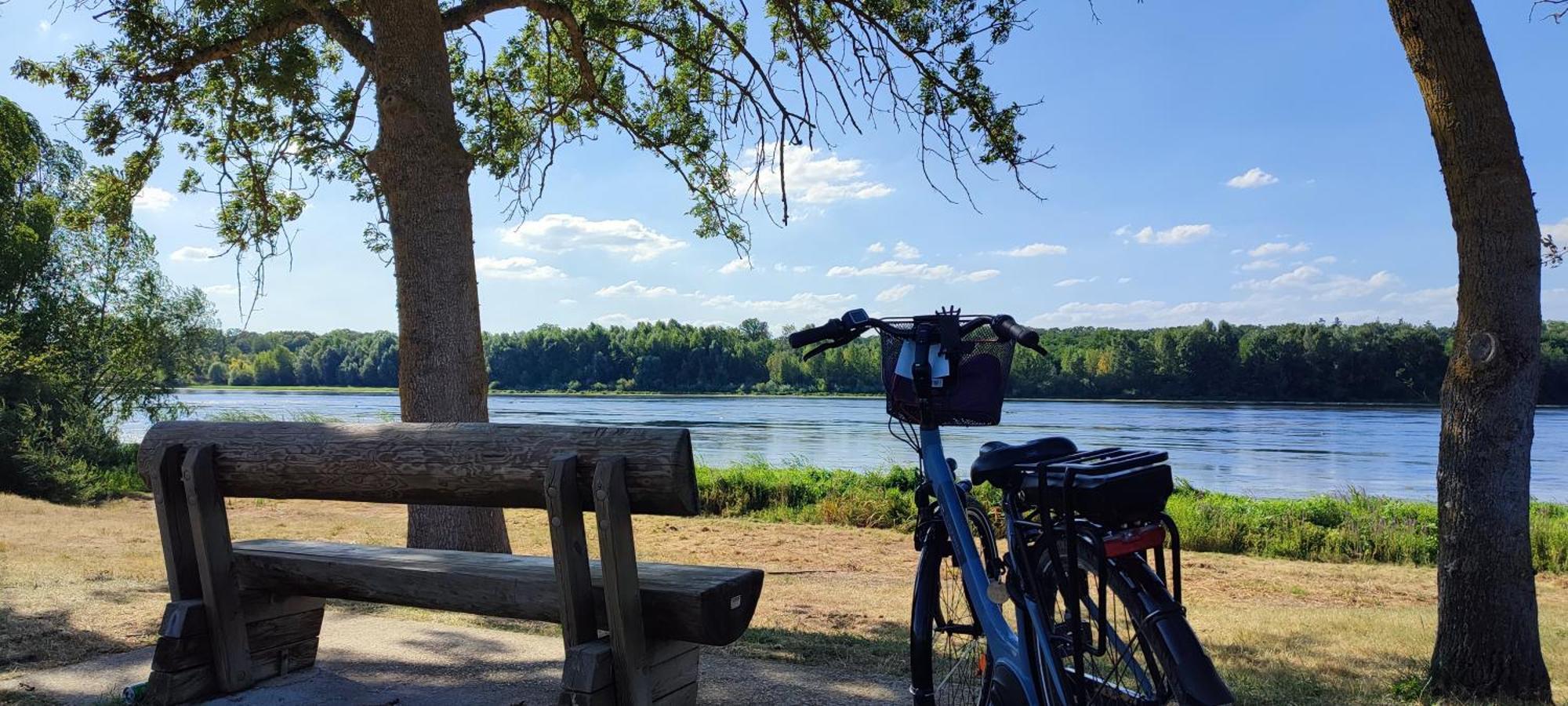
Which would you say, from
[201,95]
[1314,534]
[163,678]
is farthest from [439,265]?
[1314,534]

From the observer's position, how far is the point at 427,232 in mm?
6395

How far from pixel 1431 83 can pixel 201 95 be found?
10.5 meters

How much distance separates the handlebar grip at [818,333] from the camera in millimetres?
3096

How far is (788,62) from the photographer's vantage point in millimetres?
10227

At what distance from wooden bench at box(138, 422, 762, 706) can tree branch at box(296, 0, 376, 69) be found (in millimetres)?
4095

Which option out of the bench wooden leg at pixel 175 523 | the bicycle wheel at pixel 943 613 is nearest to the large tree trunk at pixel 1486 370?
the bicycle wheel at pixel 943 613

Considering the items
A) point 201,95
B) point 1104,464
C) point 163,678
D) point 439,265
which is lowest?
point 163,678

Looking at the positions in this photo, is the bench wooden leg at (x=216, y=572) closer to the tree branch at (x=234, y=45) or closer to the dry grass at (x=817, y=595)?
the dry grass at (x=817, y=595)

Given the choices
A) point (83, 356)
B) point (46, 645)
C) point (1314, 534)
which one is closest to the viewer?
point (46, 645)

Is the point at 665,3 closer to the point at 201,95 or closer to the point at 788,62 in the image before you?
the point at 788,62

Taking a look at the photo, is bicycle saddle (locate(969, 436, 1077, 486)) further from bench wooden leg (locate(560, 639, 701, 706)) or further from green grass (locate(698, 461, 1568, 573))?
green grass (locate(698, 461, 1568, 573))

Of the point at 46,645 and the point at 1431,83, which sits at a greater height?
the point at 1431,83

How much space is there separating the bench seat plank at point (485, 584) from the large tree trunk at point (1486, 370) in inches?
140

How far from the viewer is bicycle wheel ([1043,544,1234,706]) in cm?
221
